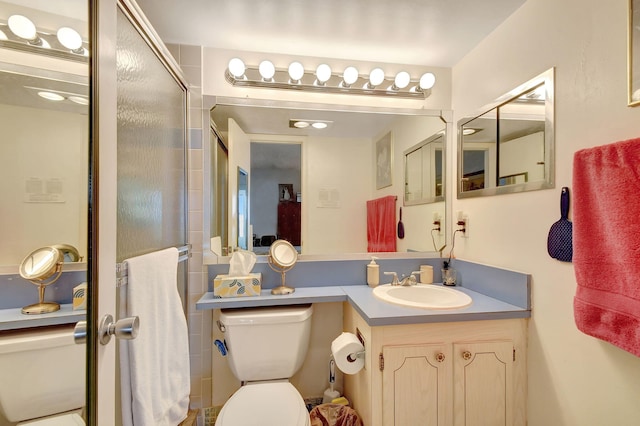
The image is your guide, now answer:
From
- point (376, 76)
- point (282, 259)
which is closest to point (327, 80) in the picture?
point (376, 76)

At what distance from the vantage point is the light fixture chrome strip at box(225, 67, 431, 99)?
1.47 metres

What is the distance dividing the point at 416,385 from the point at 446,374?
0.44 ft

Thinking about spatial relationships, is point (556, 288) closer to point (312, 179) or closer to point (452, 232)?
point (452, 232)

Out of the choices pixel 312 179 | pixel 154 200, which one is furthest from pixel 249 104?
pixel 154 200

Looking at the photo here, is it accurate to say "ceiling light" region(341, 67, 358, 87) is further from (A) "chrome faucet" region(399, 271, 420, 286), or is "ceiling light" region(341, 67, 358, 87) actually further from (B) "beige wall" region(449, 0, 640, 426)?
(A) "chrome faucet" region(399, 271, 420, 286)

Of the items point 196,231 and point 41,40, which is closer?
point 41,40

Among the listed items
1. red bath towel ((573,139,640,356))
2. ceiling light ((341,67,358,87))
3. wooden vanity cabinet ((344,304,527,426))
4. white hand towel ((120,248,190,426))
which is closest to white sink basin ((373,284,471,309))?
wooden vanity cabinet ((344,304,527,426))

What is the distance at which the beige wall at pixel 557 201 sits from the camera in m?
0.82

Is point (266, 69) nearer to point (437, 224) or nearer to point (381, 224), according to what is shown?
point (381, 224)

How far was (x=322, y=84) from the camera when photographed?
1.52 meters

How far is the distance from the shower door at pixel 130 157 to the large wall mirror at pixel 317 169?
0.21 m

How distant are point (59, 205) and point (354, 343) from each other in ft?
3.57

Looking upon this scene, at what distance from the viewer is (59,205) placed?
63cm

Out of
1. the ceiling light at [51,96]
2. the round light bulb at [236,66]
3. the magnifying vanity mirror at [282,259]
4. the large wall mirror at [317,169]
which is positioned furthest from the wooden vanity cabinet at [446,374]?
the round light bulb at [236,66]
